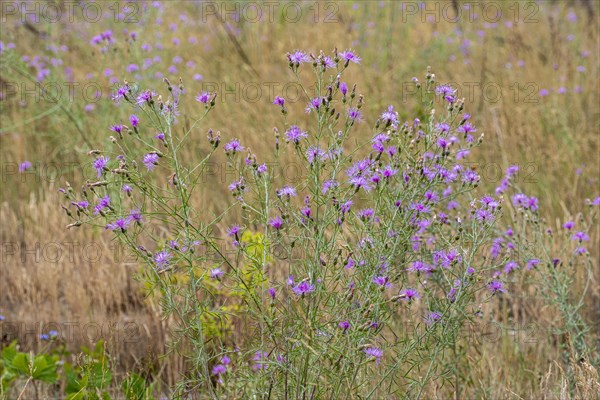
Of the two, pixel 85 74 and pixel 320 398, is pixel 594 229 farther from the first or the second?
pixel 85 74

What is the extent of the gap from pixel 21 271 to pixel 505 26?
484 cm

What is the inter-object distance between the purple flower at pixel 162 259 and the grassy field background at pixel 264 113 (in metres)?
0.62

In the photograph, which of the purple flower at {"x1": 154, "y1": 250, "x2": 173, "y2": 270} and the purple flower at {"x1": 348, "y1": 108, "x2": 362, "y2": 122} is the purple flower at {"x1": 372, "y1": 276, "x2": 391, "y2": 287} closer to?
the purple flower at {"x1": 348, "y1": 108, "x2": 362, "y2": 122}

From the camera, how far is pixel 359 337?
2.13 m

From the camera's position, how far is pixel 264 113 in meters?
5.70

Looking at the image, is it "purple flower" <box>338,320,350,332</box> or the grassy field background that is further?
the grassy field background

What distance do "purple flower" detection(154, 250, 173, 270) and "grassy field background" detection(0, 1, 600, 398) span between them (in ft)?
2.05

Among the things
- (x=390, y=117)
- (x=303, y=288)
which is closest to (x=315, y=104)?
(x=390, y=117)

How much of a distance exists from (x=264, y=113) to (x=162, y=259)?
3.62 metres

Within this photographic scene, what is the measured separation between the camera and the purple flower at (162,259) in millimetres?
2170

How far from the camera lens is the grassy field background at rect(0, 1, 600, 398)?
3570 millimetres

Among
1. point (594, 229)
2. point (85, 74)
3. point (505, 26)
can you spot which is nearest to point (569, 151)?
point (594, 229)

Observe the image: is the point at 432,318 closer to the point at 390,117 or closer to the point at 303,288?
the point at 303,288

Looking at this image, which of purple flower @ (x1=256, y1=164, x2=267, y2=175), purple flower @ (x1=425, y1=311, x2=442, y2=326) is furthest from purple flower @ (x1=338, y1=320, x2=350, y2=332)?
purple flower @ (x1=256, y1=164, x2=267, y2=175)
